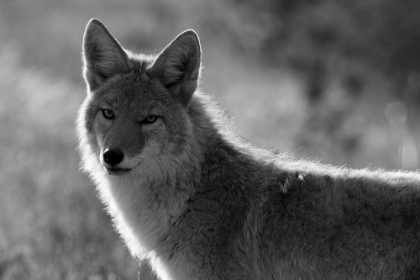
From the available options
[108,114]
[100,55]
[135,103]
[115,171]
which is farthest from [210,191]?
[100,55]

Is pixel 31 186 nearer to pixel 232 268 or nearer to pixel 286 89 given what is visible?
pixel 232 268

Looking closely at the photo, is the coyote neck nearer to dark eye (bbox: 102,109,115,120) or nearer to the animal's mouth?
the animal's mouth

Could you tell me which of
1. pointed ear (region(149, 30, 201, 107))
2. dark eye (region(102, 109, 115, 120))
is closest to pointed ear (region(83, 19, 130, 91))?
pointed ear (region(149, 30, 201, 107))

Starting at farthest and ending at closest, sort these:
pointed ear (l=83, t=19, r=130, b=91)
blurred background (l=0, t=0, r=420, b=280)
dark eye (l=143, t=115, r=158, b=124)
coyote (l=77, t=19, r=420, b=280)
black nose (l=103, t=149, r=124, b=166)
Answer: blurred background (l=0, t=0, r=420, b=280), pointed ear (l=83, t=19, r=130, b=91), dark eye (l=143, t=115, r=158, b=124), black nose (l=103, t=149, r=124, b=166), coyote (l=77, t=19, r=420, b=280)

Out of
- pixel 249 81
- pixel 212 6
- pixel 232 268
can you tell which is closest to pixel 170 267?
pixel 232 268

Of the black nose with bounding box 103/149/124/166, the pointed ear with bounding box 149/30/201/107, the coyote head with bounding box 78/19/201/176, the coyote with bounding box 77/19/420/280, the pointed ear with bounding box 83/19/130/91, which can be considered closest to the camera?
the coyote with bounding box 77/19/420/280

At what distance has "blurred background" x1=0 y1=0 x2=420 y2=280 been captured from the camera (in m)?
7.62

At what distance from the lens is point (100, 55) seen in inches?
214

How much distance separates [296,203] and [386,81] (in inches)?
Answer: 492

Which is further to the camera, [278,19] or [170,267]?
[278,19]

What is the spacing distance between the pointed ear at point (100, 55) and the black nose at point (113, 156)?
1004 millimetres

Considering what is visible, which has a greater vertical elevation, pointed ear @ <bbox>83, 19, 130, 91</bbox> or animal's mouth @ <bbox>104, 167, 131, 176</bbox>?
pointed ear @ <bbox>83, 19, 130, 91</bbox>

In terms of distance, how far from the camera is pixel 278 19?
15.2m

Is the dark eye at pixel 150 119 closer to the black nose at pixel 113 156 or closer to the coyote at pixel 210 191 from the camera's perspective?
the coyote at pixel 210 191
